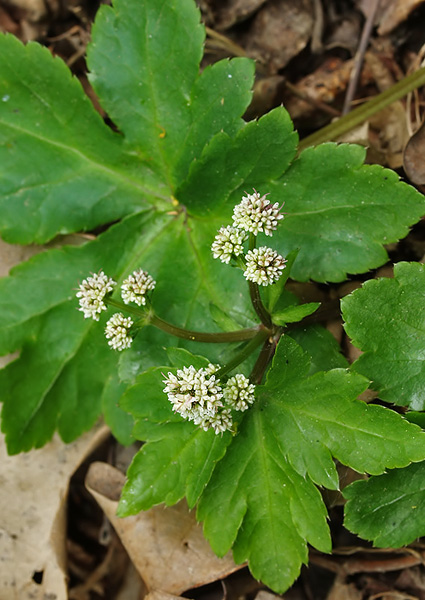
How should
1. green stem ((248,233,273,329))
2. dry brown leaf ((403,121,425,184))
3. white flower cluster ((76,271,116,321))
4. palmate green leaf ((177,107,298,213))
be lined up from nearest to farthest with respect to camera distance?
green stem ((248,233,273,329)) → white flower cluster ((76,271,116,321)) → palmate green leaf ((177,107,298,213)) → dry brown leaf ((403,121,425,184))

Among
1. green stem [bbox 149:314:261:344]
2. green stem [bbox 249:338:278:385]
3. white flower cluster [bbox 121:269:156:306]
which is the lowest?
green stem [bbox 249:338:278:385]

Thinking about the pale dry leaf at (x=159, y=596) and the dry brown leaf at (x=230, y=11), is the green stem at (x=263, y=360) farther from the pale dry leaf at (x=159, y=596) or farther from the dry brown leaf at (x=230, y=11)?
the dry brown leaf at (x=230, y=11)

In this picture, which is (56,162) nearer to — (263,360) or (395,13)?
(263,360)

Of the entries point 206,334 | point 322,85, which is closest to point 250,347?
point 206,334

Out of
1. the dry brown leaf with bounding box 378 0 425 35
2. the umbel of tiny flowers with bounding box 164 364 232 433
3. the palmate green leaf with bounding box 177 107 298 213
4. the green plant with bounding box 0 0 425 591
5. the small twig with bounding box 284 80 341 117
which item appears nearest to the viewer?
the umbel of tiny flowers with bounding box 164 364 232 433

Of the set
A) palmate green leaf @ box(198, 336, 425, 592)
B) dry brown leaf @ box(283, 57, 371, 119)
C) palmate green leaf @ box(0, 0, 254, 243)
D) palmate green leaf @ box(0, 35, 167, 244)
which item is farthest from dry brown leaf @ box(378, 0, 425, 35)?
palmate green leaf @ box(198, 336, 425, 592)

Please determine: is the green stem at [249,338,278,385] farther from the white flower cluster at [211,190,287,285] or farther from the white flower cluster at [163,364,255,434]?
the white flower cluster at [211,190,287,285]

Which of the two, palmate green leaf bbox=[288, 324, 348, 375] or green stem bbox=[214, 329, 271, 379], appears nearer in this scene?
Result: green stem bbox=[214, 329, 271, 379]

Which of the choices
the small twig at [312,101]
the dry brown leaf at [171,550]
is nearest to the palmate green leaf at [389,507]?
the dry brown leaf at [171,550]
